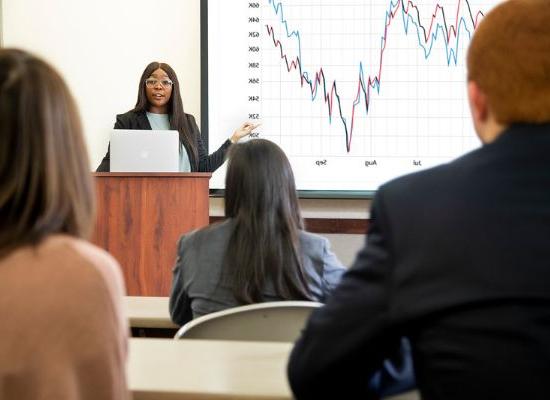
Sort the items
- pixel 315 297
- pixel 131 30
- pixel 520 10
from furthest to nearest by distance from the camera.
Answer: pixel 131 30 < pixel 315 297 < pixel 520 10

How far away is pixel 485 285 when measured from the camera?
814 millimetres

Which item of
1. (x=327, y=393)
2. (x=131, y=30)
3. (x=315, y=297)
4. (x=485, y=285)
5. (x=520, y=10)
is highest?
(x=131, y=30)

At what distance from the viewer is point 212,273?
188 centimetres

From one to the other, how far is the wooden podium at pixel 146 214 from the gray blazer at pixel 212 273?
1.37 m

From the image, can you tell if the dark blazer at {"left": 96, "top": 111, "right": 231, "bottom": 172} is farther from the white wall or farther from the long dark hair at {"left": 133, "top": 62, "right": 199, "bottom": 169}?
the white wall

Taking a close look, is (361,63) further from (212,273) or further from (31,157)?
(31,157)

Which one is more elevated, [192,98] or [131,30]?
[131,30]

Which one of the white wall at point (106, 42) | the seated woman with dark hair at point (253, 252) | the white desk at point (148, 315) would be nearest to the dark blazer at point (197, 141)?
the white wall at point (106, 42)

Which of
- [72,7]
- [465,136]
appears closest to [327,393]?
[465,136]

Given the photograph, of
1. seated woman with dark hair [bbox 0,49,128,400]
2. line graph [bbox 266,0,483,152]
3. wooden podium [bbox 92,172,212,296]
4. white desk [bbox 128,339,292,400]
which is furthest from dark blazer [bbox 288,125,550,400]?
line graph [bbox 266,0,483,152]

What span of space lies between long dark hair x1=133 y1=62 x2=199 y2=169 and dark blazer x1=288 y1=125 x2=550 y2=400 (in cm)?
323

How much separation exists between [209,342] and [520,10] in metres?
0.82

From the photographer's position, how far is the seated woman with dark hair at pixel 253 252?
1.83 metres

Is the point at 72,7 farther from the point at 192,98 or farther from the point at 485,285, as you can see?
the point at 485,285
